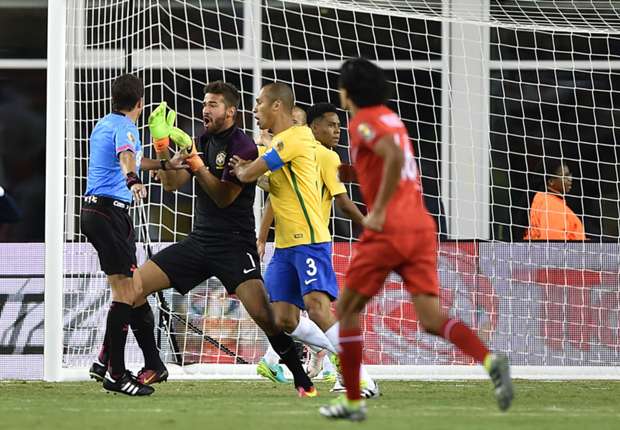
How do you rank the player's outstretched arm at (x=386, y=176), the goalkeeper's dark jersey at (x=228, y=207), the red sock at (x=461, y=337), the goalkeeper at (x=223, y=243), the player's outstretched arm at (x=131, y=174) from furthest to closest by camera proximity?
the goalkeeper's dark jersey at (x=228, y=207) < the goalkeeper at (x=223, y=243) < the player's outstretched arm at (x=131, y=174) < the red sock at (x=461, y=337) < the player's outstretched arm at (x=386, y=176)

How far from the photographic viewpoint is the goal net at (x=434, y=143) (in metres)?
12.1

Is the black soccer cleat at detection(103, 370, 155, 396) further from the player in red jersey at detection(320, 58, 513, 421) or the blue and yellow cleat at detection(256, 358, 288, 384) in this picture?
the player in red jersey at detection(320, 58, 513, 421)

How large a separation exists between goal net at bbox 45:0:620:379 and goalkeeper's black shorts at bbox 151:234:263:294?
1.78 metres

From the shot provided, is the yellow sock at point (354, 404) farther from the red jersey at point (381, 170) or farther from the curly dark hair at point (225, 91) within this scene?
the curly dark hair at point (225, 91)

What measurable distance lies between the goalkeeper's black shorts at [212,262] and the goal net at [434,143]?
1.78m

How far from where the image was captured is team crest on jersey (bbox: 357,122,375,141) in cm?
720

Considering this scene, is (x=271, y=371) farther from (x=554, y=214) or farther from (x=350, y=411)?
(x=554, y=214)

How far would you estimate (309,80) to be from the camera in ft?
45.7

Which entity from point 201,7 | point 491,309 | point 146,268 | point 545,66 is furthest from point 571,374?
point 201,7

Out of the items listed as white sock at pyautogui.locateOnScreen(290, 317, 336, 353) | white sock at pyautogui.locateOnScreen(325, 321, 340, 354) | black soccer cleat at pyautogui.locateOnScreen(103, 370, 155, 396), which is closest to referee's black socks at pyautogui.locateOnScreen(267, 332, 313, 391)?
white sock at pyautogui.locateOnScreen(325, 321, 340, 354)

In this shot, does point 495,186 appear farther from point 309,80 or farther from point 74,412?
point 74,412

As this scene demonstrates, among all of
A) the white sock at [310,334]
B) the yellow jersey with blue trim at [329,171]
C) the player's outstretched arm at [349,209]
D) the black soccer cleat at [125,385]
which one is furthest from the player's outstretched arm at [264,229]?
the black soccer cleat at [125,385]

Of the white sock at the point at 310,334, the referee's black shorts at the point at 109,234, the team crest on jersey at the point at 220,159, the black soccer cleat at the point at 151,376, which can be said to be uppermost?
the team crest on jersey at the point at 220,159

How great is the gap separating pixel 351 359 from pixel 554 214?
5.92 m
